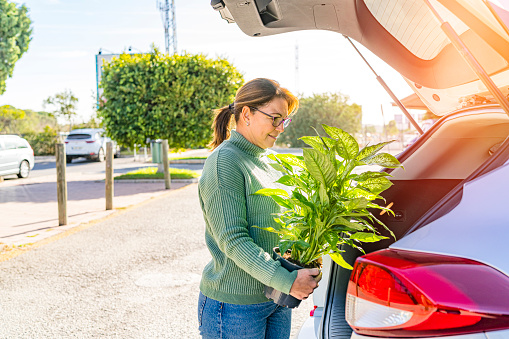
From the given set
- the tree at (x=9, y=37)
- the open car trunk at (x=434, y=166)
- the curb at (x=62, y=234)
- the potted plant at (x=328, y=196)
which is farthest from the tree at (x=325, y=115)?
the potted plant at (x=328, y=196)

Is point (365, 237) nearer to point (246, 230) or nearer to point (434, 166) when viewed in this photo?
point (246, 230)

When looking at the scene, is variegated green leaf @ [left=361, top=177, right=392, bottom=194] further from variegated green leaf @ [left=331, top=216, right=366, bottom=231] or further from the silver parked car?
the silver parked car

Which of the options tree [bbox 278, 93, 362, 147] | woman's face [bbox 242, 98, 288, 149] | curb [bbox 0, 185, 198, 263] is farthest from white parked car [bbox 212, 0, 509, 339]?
tree [bbox 278, 93, 362, 147]

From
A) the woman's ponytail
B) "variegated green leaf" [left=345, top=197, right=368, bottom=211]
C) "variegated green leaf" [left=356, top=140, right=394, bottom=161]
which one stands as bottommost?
"variegated green leaf" [left=345, top=197, right=368, bottom=211]

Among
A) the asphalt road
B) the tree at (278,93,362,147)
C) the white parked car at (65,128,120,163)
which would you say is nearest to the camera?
the asphalt road

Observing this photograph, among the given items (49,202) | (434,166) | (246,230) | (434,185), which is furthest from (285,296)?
(49,202)

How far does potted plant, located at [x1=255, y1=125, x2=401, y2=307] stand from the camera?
1658 mm

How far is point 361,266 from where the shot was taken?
149 centimetres

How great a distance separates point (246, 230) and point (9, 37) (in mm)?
36355

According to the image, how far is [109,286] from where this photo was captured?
5078 mm

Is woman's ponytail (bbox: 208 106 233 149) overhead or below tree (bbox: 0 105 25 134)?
below

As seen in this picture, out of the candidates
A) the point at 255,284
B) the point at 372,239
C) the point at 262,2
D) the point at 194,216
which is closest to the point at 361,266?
the point at 372,239

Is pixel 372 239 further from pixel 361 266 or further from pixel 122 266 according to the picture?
pixel 122 266

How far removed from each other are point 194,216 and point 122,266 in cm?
350
